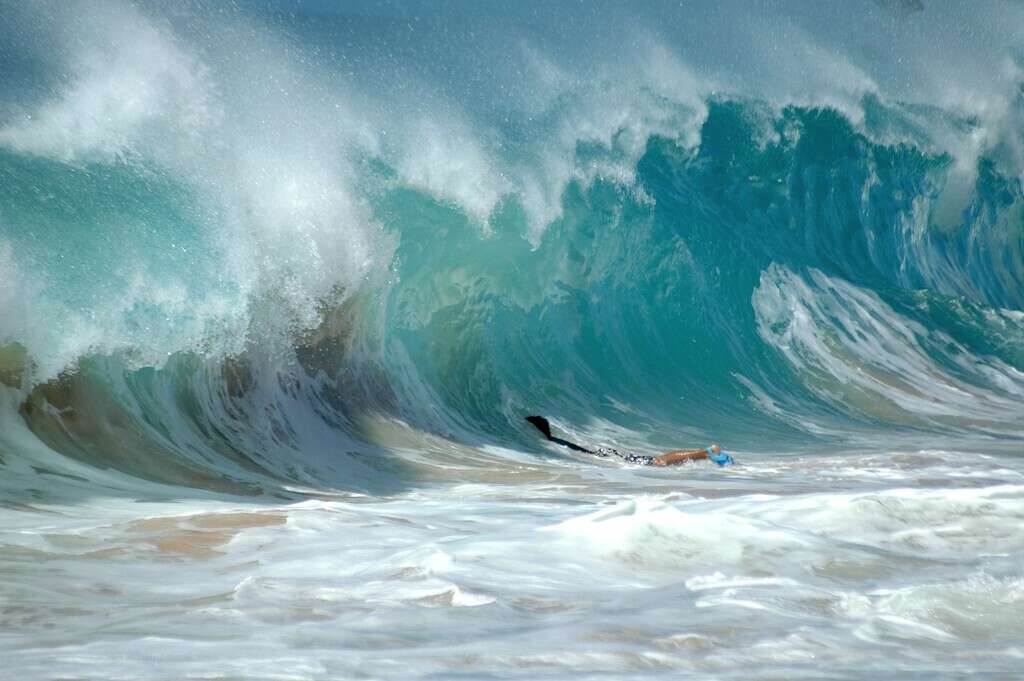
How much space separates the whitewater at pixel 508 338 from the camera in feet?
11.4

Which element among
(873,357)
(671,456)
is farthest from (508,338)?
(873,357)

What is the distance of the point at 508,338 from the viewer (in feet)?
34.0

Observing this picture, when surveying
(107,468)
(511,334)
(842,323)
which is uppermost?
(842,323)

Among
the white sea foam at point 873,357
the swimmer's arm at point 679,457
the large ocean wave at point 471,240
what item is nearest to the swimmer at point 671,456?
A: the swimmer's arm at point 679,457

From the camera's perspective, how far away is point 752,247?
44.2ft

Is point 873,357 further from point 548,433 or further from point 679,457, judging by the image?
point 679,457

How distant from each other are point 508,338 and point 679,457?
108 inches

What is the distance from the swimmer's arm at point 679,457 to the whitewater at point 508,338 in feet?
0.41

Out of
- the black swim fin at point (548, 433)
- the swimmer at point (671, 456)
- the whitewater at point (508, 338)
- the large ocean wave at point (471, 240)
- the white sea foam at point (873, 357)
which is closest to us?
the whitewater at point (508, 338)

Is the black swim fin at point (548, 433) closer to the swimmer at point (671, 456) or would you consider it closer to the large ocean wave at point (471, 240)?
the swimmer at point (671, 456)

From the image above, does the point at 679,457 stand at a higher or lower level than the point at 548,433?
lower

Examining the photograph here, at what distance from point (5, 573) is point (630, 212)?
924cm

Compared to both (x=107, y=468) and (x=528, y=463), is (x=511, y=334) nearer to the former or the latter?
(x=528, y=463)

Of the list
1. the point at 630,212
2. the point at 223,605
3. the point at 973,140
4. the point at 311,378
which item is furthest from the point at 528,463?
the point at 973,140
